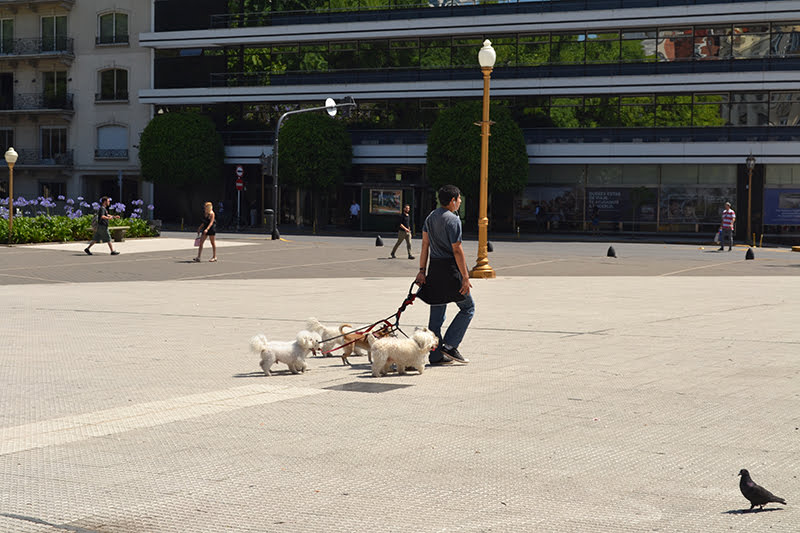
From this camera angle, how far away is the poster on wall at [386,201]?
55094mm

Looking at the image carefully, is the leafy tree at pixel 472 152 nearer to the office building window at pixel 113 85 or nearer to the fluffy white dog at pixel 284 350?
the office building window at pixel 113 85

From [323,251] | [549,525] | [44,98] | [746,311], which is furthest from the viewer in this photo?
[44,98]

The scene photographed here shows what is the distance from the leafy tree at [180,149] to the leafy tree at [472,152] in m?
15.2

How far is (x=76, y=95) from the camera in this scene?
222 ft

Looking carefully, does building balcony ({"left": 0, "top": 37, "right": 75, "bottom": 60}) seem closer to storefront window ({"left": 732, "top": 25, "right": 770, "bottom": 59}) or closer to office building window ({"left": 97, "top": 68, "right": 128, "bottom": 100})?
office building window ({"left": 97, "top": 68, "right": 128, "bottom": 100})

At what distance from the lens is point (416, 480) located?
570 cm

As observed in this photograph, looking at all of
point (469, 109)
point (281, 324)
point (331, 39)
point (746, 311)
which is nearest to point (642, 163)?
point (469, 109)

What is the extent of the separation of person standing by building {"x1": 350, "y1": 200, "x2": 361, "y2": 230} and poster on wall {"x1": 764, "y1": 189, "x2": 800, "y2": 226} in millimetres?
22247

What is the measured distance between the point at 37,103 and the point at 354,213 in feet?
84.5

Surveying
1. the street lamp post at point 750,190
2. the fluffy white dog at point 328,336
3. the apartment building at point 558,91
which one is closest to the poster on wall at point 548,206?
the apartment building at point 558,91

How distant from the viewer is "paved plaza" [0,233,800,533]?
5117 millimetres

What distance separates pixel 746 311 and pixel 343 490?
483 inches

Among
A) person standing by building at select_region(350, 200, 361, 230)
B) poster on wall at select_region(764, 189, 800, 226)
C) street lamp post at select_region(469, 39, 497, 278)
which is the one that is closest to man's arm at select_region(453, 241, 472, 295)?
street lamp post at select_region(469, 39, 497, 278)

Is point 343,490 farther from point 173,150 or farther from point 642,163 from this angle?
point 173,150
